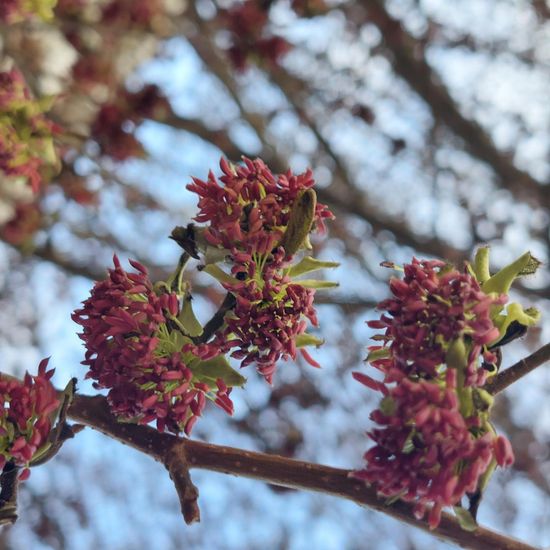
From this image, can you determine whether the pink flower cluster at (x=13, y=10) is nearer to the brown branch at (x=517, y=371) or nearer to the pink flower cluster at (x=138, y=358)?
the pink flower cluster at (x=138, y=358)

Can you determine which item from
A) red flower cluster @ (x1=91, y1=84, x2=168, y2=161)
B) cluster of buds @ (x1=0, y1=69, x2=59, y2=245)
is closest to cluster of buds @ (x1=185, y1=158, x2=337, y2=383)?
cluster of buds @ (x1=0, y1=69, x2=59, y2=245)

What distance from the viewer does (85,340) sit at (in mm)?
1097

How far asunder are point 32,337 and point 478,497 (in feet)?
14.9

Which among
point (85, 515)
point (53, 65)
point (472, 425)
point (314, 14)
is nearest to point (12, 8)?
point (53, 65)

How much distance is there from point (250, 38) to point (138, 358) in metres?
2.69

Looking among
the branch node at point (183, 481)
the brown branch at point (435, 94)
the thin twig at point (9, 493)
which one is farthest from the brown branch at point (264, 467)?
the brown branch at point (435, 94)

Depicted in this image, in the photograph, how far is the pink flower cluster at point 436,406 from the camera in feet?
2.82

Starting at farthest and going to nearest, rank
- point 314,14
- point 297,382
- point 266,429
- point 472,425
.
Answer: point 297,382 < point 266,429 < point 314,14 < point 472,425

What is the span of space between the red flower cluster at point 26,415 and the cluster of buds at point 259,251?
0.30 metres

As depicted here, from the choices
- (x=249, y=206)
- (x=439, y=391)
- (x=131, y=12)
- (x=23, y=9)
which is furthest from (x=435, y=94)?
(x=439, y=391)

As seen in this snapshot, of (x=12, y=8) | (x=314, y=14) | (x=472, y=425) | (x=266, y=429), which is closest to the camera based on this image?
(x=472, y=425)

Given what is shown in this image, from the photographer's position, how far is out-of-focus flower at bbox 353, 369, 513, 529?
85 cm

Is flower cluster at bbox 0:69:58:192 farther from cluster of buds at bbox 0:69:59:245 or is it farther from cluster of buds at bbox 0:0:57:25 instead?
cluster of buds at bbox 0:0:57:25

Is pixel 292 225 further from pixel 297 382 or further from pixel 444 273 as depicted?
pixel 297 382
